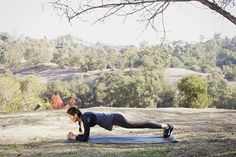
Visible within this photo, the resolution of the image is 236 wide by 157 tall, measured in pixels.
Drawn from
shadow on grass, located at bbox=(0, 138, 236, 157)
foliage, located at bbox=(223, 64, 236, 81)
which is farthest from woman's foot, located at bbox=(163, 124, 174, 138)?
foliage, located at bbox=(223, 64, 236, 81)

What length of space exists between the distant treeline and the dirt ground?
Answer: 2184 mm

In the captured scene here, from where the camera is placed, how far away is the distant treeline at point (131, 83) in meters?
39.4

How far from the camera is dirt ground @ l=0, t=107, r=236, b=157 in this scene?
309 inches

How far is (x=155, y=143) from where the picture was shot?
8781 millimetres

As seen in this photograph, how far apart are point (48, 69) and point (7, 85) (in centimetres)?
7033

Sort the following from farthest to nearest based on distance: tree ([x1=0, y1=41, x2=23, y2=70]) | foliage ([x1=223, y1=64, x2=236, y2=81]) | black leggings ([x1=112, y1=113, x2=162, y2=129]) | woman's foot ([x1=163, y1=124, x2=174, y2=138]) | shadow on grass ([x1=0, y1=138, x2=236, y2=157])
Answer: tree ([x1=0, y1=41, x2=23, y2=70]) → foliage ([x1=223, y1=64, x2=236, y2=81]) → woman's foot ([x1=163, y1=124, x2=174, y2=138]) → black leggings ([x1=112, y1=113, x2=162, y2=129]) → shadow on grass ([x1=0, y1=138, x2=236, y2=157])

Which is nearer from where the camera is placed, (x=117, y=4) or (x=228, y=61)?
(x=117, y=4)

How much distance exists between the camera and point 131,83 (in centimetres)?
6116

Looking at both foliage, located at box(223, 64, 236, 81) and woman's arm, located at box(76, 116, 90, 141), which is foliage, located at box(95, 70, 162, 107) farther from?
woman's arm, located at box(76, 116, 90, 141)

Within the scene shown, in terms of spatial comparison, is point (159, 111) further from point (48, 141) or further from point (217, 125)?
point (48, 141)

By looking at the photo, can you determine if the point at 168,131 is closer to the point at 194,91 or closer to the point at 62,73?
the point at 194,91

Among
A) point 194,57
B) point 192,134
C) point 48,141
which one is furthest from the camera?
point 194,57

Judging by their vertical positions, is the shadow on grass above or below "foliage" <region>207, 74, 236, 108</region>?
above

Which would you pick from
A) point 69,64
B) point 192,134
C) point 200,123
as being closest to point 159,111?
point 200,123
